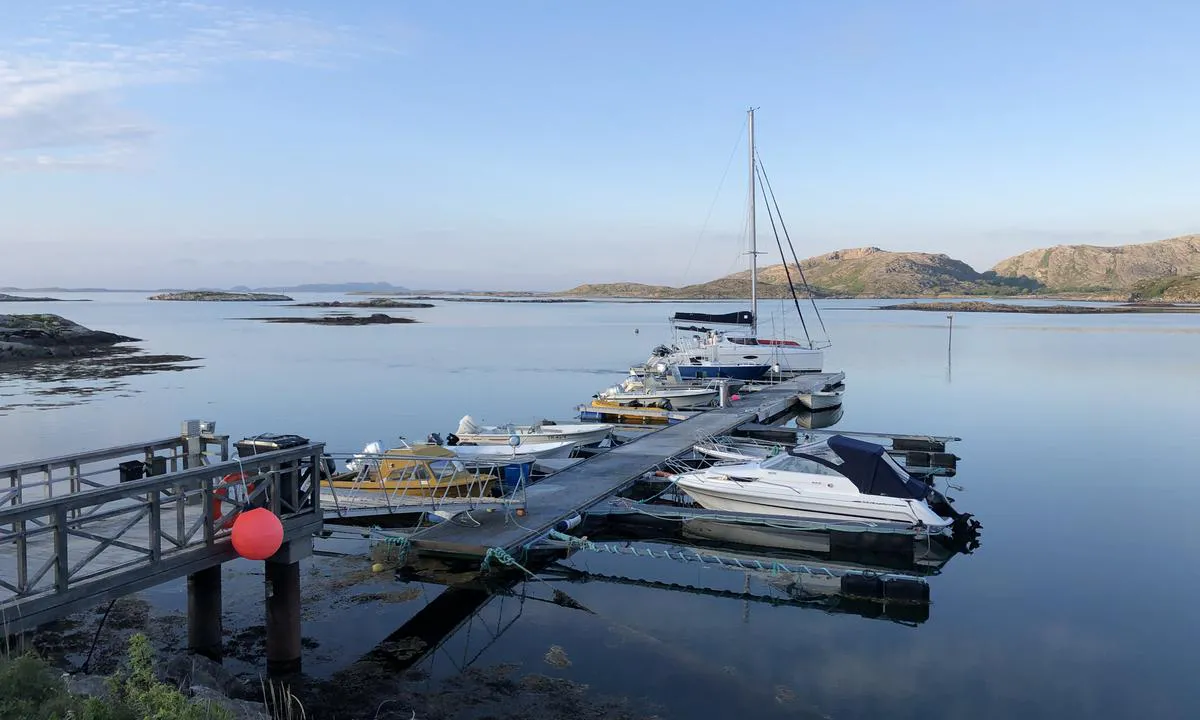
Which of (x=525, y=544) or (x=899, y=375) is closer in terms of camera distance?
(x=525, y=544)

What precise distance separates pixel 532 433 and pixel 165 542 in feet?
43.9

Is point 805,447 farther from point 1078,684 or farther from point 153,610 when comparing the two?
point 153,610

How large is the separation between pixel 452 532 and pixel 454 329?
285 ft

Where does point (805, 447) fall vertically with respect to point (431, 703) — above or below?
above

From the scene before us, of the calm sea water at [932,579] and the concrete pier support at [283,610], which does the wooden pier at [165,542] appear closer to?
the concrete pier support at [283,610]

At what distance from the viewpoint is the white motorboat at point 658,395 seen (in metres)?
32.0

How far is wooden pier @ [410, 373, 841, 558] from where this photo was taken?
14078 millimetres

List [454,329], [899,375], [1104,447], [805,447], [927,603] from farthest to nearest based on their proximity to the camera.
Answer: [454,329] → [899,375] → [1104,447] → [805,447] → [927,603]

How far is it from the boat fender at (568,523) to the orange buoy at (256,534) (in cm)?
616

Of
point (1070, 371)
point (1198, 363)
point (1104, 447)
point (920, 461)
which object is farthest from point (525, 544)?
point (1198, 363)

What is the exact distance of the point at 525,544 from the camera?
1418cm

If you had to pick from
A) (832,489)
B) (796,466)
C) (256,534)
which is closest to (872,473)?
(832,489)

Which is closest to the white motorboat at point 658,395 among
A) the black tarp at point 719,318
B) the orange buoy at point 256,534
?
the black tarp at point 719,318

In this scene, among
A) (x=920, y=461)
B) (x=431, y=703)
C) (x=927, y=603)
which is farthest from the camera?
(x=920, y=461)
